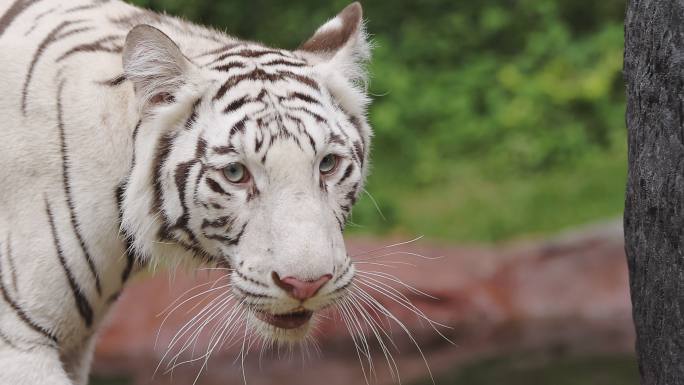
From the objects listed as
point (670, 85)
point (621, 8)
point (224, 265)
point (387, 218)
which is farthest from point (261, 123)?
point (621, 8)

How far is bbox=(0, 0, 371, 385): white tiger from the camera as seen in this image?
2.06 meters

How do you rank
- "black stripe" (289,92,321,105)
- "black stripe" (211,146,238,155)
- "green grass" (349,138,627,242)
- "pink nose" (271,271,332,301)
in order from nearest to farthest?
"pink nose" (271,271,332,301) < "black stripe" (211,146,238,155) < "black stripe" (289,92,321,105) < "green grass" (349,138,627,242)

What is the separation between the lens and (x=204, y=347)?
4.63 metres

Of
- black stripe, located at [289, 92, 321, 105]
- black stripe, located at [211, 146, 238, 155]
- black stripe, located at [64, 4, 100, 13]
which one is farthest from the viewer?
black stripe, located at [64, 4, 100, 13]

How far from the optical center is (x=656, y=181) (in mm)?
2096

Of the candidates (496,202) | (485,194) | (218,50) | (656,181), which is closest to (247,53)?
(218,50)

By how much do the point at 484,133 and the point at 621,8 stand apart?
58.1 inches

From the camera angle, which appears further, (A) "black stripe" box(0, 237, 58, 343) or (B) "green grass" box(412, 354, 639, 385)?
(B) "green grass" box(412, 354, 639, 385)

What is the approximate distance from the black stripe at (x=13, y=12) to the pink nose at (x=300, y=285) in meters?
0.91

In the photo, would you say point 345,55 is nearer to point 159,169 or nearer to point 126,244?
point 159,169

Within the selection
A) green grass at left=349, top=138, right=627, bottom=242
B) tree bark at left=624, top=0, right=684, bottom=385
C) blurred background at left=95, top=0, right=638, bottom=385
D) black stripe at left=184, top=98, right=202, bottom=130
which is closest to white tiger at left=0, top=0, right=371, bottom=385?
black stripe at left=184, top=98, right=202, bottom=130

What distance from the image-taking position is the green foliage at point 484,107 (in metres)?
5.82

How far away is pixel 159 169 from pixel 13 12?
0.58 m

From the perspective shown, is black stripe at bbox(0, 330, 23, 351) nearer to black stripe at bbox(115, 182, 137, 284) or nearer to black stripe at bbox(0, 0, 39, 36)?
black stripe at bbox(115, 182, 137, 284)
